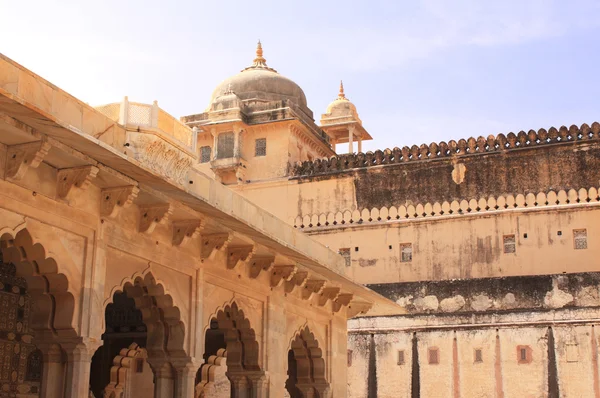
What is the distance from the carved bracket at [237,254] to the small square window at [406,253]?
1163 cm

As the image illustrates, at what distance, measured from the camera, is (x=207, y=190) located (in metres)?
8.50

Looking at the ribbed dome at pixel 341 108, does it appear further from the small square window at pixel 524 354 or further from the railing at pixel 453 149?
the small square window at pixel 524 354

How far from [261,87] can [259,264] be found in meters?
14.2

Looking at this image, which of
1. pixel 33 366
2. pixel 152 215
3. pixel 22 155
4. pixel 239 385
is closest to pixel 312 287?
pixel 239 385

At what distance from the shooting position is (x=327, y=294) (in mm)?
11984

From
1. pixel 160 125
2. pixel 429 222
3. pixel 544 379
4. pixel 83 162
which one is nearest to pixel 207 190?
pixel 160 125

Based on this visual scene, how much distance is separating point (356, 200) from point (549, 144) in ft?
15.1

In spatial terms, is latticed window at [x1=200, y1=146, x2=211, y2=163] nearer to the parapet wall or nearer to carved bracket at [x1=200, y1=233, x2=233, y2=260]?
the parapet wall

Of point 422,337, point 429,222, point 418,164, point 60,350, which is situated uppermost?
point 418,164

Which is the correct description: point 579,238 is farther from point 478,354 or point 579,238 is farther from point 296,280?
point 296,280

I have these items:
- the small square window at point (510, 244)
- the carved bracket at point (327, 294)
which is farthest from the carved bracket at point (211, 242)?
the small square window at point (510, 244)

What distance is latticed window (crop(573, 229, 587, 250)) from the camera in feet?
64.3

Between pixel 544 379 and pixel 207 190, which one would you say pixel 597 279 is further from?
pixel 207 190

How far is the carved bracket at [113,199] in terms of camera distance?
7344mm
